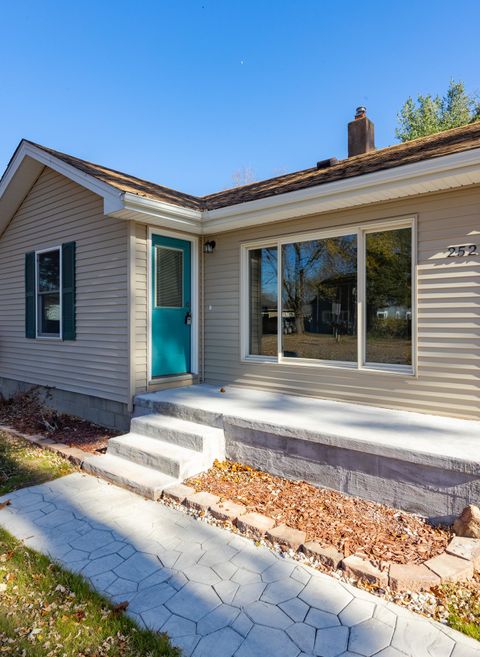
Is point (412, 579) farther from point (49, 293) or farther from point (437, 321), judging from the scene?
point (49, 293)

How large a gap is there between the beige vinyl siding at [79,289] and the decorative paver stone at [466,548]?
12.8 ft

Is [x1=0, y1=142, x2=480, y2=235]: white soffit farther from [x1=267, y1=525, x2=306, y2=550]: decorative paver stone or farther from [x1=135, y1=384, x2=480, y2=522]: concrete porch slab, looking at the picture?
[x1=267, y1=525, x2=306, y2=550]: decorative paver stone

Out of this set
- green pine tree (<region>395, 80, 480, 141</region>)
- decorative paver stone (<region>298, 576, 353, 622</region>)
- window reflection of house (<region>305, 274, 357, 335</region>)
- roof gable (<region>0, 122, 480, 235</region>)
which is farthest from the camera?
green pine tree (<region>395, 80, 480, 141</region>)

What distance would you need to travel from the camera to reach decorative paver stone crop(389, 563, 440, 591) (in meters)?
2.22

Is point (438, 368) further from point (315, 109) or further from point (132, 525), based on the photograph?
point (315, 109)

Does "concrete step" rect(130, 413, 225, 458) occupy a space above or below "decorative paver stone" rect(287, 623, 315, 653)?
above

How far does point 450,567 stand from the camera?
2.34m

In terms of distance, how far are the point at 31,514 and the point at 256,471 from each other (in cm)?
193

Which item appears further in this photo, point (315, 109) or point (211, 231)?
point (315, 109)

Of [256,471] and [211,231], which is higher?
[211,231]

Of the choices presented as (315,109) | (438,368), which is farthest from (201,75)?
(438,368)

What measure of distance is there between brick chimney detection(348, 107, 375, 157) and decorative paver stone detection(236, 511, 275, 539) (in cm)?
586

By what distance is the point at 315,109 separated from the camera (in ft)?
47.6

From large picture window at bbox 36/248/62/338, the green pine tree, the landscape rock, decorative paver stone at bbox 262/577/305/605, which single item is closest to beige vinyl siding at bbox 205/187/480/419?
the landscape rock
